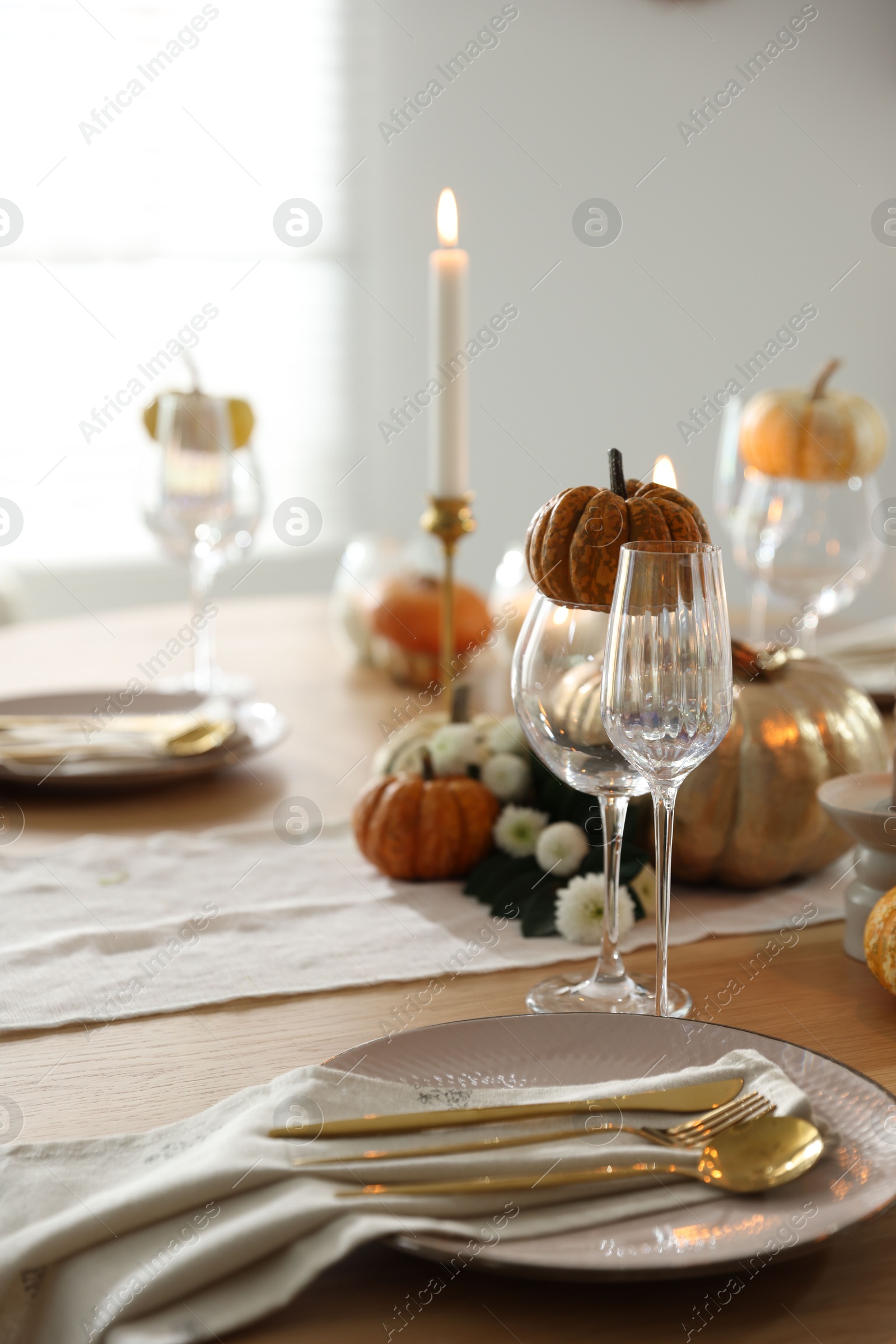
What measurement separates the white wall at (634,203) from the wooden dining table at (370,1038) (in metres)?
2.35

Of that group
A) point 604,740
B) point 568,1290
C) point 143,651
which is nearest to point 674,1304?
point 568,1290

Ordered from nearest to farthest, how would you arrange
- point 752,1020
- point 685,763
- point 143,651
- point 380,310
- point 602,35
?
point 685,763, point 752,1020, point 143,651, point 602,35, point 380,310

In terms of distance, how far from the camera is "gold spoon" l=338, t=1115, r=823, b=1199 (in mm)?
517

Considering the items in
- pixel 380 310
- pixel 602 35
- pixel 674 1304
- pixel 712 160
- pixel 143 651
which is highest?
pixel 602 35

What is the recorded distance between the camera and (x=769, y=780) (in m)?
0.91

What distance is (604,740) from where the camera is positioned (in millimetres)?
718

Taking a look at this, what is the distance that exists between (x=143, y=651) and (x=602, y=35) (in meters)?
2.48

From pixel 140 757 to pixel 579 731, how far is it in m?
0.58

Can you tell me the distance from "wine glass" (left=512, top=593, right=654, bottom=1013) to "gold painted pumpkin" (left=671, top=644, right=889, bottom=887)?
163mm

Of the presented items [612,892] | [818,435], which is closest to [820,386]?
[818,435]

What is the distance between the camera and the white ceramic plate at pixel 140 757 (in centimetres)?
115

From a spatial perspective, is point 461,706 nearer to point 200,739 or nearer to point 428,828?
point 428,828

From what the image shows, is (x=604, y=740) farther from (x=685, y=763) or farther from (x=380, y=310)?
(x=380, y=310)

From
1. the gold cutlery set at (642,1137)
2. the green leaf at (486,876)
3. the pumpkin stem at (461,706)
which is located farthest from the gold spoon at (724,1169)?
the pumpkin stem at (461,706)
